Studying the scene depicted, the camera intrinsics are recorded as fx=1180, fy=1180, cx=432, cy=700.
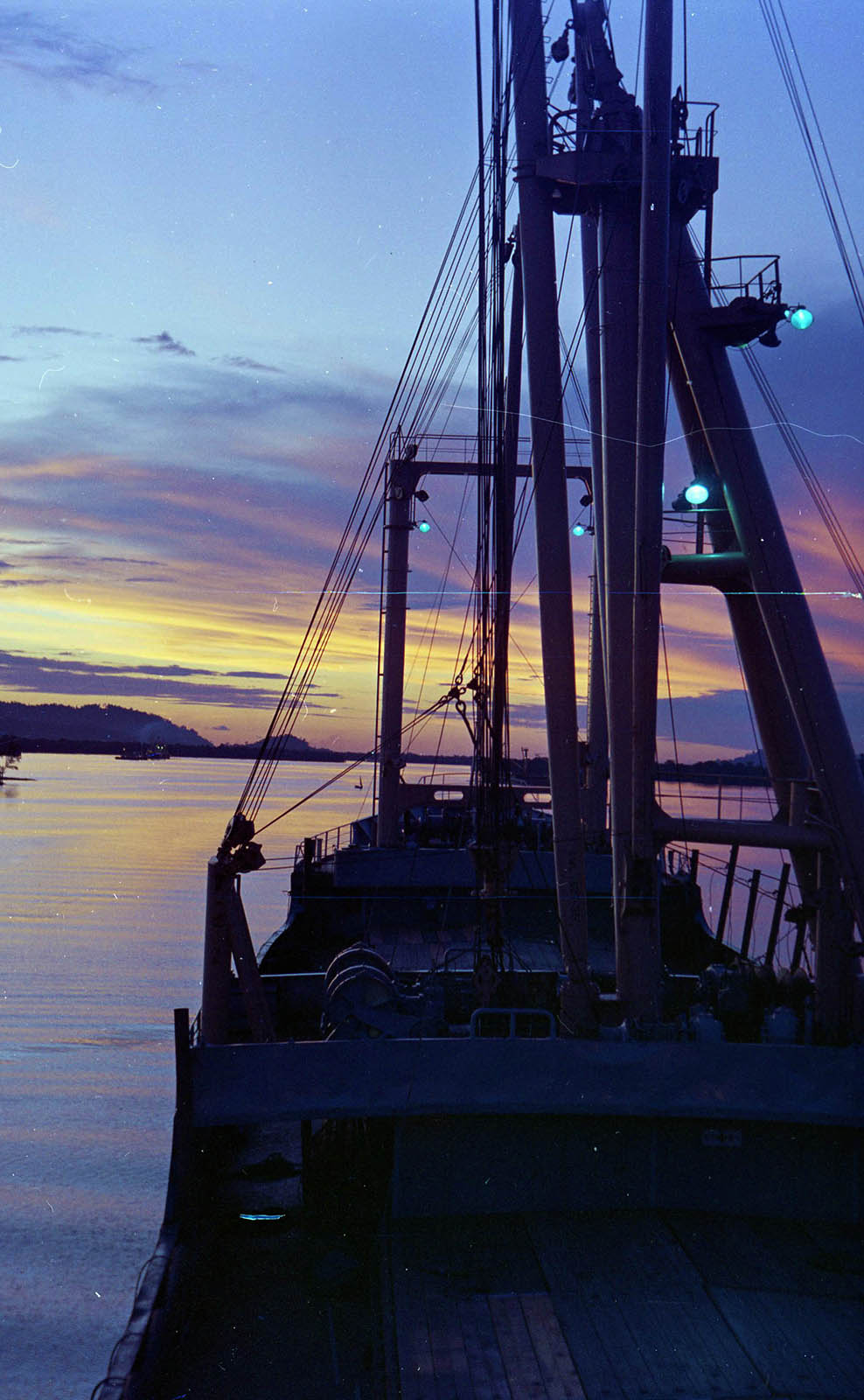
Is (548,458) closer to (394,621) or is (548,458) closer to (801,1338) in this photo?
(801,1338)

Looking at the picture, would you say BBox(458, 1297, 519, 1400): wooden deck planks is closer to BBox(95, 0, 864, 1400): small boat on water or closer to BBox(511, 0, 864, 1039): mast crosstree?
BBox(95, 0, 864, 1400): small boat on water

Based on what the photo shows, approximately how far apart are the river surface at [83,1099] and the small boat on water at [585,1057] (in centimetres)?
298

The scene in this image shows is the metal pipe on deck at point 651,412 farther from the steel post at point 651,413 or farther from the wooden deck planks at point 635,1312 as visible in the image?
the wooden deck planks at point 635,1312

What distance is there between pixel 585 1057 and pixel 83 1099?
2026 centimetres

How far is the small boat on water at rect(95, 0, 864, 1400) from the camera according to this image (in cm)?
988

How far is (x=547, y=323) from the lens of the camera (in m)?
16.0

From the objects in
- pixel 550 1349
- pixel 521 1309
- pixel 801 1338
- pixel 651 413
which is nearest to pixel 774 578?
pixel 651 413

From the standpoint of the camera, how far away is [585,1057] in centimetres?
1209

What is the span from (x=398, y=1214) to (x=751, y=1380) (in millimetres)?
4093

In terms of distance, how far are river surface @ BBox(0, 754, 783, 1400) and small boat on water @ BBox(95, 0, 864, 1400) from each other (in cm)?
298

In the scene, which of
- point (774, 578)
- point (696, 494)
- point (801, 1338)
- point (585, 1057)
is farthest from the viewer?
point (696, 494)

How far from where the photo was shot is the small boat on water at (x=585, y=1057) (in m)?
9.88

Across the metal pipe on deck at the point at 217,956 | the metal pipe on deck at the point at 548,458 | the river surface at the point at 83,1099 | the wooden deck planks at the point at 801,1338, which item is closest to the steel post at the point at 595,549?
the metal pipe on deck at the point at 548,458

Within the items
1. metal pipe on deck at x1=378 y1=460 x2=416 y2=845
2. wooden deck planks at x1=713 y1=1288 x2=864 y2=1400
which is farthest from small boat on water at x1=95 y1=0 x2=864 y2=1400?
metal pipe on deck at x1=378 y1=460 x2=416 y2=845
